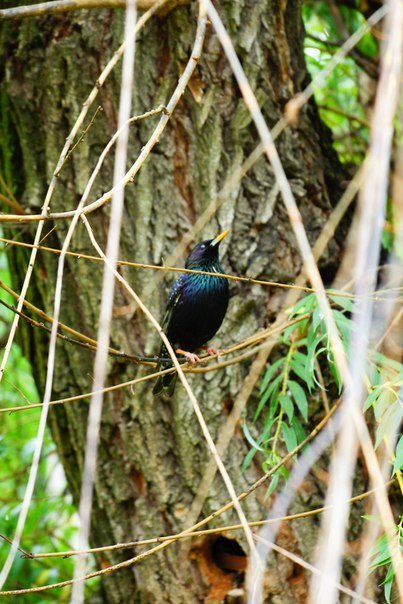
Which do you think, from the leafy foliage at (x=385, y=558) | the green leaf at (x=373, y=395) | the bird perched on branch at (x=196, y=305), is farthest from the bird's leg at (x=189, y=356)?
the leafy foliage at (x=385, y=558)

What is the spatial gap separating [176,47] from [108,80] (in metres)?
0.34

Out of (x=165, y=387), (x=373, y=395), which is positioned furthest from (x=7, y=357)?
(x=165, y=387)

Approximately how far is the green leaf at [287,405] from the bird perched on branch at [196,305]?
0.58 meters

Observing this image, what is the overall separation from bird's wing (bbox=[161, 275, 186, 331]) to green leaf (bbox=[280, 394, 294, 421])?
0.77 m

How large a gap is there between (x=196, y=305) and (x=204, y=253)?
261 millimetres

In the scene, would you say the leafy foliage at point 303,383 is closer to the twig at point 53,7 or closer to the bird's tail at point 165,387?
the bird's tail at point 165,387

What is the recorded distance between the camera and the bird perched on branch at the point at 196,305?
3496mm

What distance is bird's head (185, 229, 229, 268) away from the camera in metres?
3.49

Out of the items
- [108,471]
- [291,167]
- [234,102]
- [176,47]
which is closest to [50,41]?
[176,47]

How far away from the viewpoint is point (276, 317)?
3.42 m

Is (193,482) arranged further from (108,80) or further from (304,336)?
(108,80)

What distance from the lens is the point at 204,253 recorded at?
3.69 m

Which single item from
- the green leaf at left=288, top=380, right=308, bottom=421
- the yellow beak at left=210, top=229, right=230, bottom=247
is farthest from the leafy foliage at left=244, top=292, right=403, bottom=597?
the yellow beak at left=210, top=229, right=230, bottom=247

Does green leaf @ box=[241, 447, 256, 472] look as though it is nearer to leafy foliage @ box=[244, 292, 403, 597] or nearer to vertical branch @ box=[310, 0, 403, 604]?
leafy foliage @ box=[244, 292, 403, 597]
